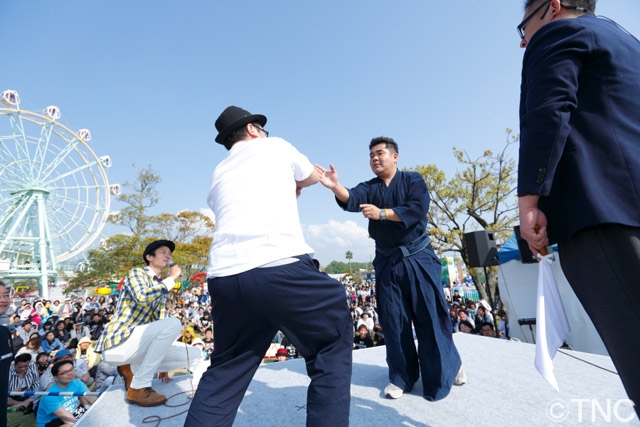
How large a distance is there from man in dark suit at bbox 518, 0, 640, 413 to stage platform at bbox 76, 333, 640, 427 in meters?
0.87

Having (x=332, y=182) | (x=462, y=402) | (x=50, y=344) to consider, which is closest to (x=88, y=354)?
(x=50, y=344)

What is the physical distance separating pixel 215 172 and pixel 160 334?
1.58m

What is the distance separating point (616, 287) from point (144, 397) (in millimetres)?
2563

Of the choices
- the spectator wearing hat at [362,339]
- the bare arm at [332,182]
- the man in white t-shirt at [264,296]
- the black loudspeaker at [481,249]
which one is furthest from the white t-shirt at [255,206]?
the spectator wearing hat at [362,339]

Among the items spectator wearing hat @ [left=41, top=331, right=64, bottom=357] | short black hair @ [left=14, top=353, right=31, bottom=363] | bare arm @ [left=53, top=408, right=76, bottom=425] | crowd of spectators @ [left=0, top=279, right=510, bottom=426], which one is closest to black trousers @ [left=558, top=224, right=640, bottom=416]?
Result: crowd of spectators @ [left=0, top=279, right=510, bottom=426]

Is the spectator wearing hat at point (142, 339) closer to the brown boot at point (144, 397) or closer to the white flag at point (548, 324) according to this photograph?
the brown boot at point (144, 397)

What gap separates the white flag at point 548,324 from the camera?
114cm

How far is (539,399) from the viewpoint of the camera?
5.78 feet

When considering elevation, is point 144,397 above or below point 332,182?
below

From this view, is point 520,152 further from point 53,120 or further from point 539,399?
point 53,120

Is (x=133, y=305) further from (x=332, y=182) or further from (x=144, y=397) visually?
(x=332, y=182)

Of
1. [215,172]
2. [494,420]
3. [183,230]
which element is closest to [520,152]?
[215,172]

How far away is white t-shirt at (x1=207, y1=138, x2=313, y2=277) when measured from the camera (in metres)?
1.24

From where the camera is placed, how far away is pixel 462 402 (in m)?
1.82
